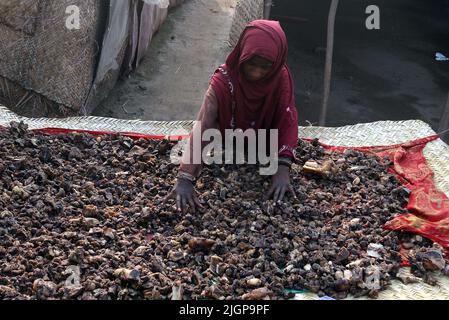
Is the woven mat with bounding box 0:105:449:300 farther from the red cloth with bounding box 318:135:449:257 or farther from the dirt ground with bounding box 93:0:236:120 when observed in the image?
the dirt ground with bounding box 93:0:236:120

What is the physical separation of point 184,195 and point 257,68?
0.83 m

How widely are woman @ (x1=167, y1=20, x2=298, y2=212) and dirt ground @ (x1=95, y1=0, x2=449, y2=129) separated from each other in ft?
4.77

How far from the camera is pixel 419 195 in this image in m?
4.11

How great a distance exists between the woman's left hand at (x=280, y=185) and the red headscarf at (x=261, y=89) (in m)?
0.12

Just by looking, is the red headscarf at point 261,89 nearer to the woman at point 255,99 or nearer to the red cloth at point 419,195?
the woman at point 255,99

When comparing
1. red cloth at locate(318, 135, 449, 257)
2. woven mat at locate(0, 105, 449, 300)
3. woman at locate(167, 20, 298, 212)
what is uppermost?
woman at locate(167, 20, 298, 212)

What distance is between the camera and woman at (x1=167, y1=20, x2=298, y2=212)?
12.4 feet

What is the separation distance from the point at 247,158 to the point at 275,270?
115 centimetres

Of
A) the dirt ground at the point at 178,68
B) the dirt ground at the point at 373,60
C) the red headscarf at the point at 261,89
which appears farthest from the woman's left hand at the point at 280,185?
the dirt ground at the point at 373,60

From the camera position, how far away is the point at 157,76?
22.0 feet

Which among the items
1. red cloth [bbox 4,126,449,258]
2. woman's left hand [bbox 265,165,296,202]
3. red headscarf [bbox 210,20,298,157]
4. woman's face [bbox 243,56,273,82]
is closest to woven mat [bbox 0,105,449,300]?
red cloth [bbox 4,126,449,258]

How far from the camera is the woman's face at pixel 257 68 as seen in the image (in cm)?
380
